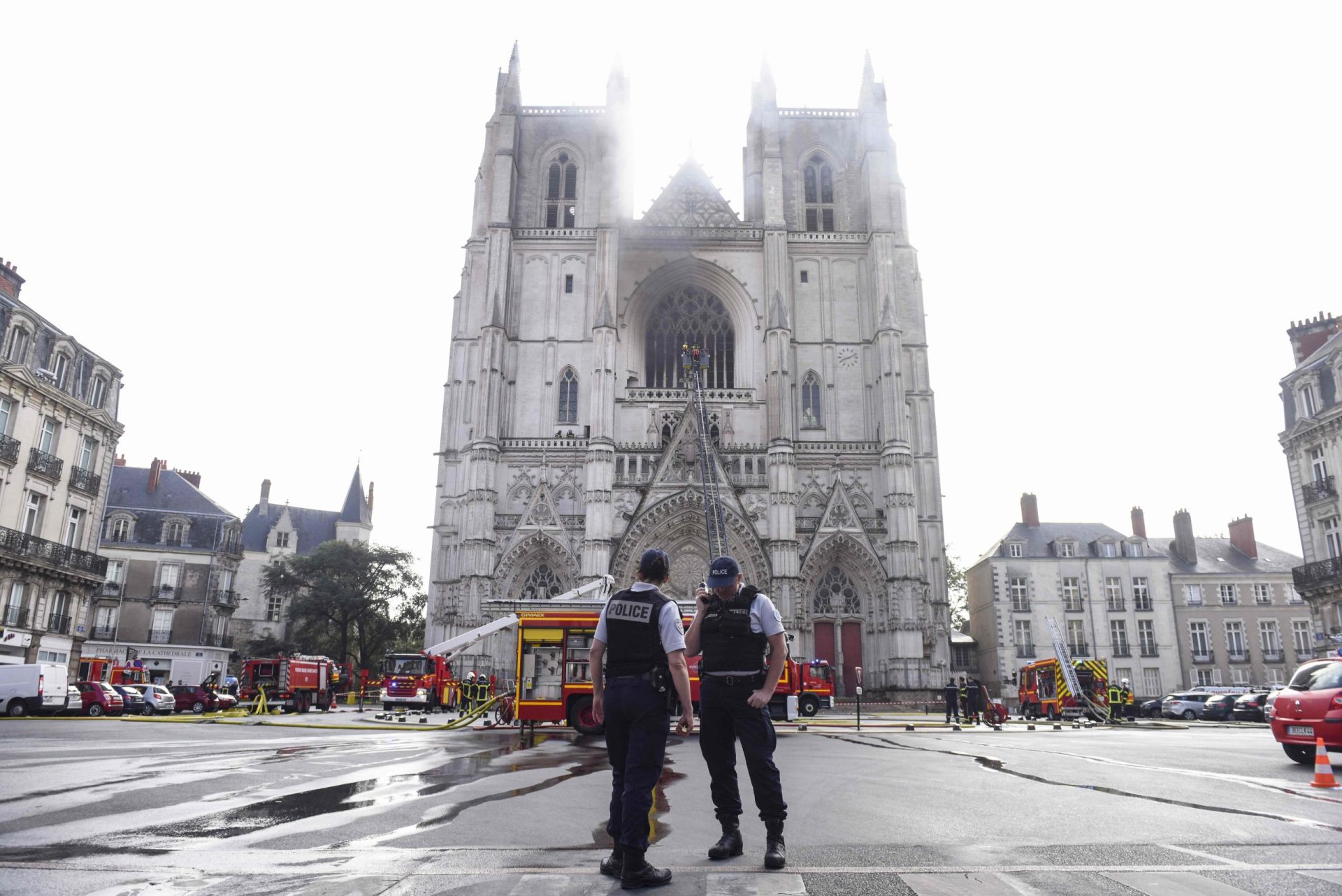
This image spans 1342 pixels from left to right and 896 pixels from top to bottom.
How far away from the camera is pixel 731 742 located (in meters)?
5.05

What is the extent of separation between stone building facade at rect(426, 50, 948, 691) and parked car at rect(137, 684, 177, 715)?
27.9 feet

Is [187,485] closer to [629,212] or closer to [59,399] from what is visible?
[59,399]

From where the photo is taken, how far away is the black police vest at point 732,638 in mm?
5020

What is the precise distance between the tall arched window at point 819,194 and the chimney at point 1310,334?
18231 mm

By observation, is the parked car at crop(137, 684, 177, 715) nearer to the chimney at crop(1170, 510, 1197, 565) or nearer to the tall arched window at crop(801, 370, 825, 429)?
the tall arched window at crop(801, 370, 825, 429)

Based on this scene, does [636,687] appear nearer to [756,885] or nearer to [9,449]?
[756,885]

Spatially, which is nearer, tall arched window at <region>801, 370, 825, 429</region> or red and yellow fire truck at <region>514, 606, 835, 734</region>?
red and yellow fire truck at <region>514, 606, 835, 734</region>

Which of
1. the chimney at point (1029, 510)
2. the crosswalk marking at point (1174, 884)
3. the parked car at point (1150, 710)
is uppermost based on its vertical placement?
the chimney at point (1029, 510)

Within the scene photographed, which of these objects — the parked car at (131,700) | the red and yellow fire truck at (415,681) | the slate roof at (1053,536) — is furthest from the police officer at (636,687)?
the slate roof at (1053,536)

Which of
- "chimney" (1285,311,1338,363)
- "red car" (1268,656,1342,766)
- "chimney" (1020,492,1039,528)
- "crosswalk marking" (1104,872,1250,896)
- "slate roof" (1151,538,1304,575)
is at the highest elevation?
"chimney" (1285,311,1338,363)

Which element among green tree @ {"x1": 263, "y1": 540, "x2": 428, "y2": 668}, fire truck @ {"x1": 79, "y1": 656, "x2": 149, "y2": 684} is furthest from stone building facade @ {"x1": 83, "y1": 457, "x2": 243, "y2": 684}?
fire truck @ {"x1": 79, "y1": 656, "x2": 149, "y2": 684}

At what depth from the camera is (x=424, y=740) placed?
1438 centimetres

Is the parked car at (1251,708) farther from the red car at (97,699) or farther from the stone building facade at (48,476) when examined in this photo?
the stone building facade at (48,476)

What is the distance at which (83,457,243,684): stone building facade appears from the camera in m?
44.4
